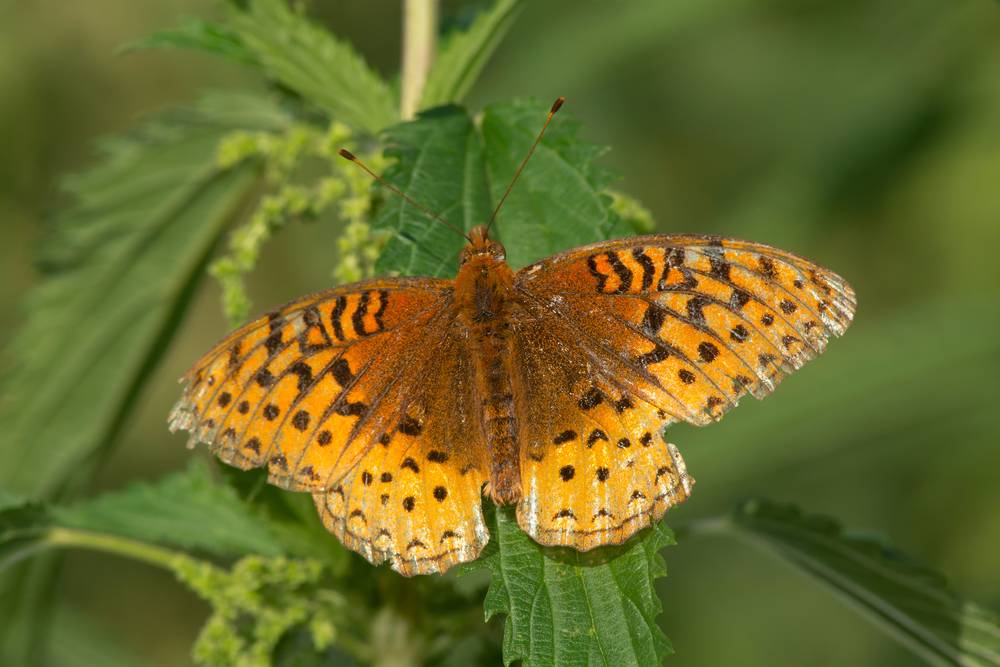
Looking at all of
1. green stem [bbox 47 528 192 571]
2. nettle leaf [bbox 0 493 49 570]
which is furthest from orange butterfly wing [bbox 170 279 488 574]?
nettle leaf [bbox 0 493 49 570]

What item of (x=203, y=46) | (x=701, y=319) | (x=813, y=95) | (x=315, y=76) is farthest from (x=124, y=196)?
(x=813, y=95)

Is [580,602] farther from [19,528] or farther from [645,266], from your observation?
[19,528]

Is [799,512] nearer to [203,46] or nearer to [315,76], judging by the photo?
[315,76]

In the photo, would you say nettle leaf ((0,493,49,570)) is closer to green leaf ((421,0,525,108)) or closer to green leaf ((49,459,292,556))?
green leaf ((49,459,292,556))

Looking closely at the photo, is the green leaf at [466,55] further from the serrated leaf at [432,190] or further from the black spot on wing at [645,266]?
the black spot on wing at [645,266]

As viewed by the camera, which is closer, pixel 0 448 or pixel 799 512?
pixel 799 512
